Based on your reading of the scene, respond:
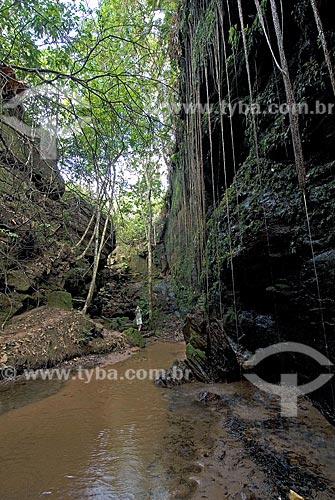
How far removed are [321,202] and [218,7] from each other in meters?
3.61

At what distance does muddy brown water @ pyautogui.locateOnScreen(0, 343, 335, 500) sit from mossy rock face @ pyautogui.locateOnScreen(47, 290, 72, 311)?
13.9 feet

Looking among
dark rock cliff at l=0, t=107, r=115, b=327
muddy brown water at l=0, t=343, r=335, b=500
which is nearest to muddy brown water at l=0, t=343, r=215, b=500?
muddy brown water at l=0, t=343, r=335, b=500

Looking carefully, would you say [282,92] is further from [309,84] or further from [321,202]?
[321,202]

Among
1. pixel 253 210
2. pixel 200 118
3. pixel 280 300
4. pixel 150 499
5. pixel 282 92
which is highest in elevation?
pixel 200 118

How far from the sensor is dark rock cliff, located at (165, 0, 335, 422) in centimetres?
336

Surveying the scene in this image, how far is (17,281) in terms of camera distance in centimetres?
773

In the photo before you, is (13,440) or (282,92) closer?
(13,440)

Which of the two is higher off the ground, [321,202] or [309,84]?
[309,84]

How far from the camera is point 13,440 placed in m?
3.13

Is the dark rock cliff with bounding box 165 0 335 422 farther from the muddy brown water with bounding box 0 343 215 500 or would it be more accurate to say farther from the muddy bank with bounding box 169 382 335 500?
the muddy brown water with bounding box 0 343 215 500

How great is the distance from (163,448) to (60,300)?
22.6 ft

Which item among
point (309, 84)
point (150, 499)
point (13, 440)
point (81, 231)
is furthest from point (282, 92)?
point (81, 231)

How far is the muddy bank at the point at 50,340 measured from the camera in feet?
19.7

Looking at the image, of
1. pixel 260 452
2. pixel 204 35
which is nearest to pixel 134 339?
pixel 260 452
